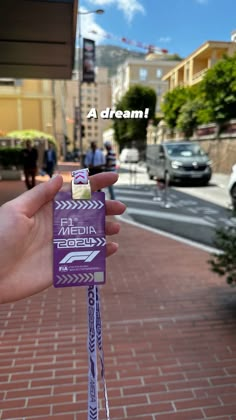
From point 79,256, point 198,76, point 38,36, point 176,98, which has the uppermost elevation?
point 38,36

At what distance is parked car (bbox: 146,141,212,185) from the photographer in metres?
13.9

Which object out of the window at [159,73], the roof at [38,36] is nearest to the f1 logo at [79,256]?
the window at [159,73]

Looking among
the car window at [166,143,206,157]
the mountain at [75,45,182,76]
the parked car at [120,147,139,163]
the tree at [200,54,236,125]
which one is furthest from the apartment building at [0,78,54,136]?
the mountain at [75,45,182,76]

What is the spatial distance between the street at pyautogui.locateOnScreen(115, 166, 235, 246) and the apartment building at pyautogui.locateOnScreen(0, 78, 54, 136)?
47.2 feet

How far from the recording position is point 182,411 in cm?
224

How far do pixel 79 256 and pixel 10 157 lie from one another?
1540cm

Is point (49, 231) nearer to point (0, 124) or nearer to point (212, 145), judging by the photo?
point (212, 145)

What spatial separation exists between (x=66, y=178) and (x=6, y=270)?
374 millimetres

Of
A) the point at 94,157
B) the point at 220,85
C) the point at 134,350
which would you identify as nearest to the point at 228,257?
the point at 134,350

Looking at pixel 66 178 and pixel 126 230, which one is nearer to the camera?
pixel 66 178

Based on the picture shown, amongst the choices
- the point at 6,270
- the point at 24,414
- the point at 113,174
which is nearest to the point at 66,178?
the point at 113,174

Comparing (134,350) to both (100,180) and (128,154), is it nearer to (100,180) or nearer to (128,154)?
(100,180)

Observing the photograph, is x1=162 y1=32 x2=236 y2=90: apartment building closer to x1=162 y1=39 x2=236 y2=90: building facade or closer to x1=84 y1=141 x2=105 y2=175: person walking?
x1=162 y1=39 x2=236 y2=90: building facade

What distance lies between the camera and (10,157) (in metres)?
15.8
